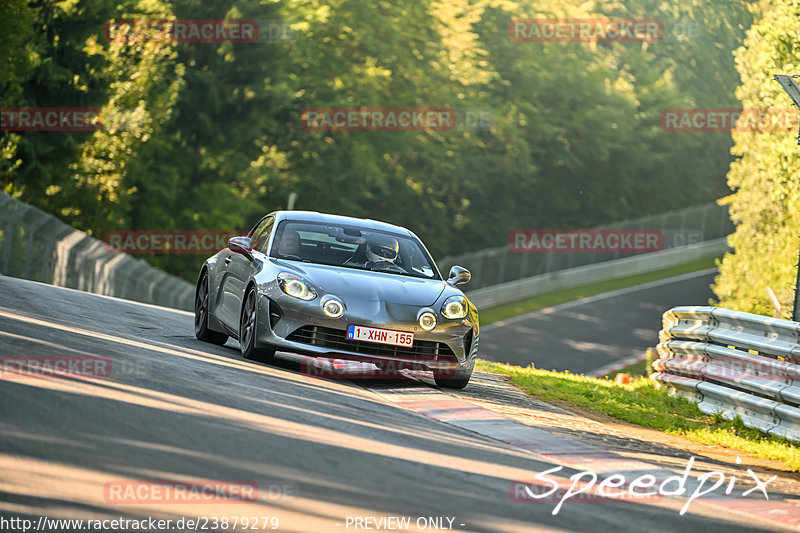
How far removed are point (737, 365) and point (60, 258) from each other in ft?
54.5

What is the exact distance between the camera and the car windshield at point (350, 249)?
1182 cm

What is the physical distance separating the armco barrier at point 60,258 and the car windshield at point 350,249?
10.8 meters

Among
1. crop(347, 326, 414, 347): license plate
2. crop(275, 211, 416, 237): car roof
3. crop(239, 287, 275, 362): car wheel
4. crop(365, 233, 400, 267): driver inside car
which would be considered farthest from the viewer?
crop(275, 211, 416, 237): car roof

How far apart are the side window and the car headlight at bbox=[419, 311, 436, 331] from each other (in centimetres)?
202

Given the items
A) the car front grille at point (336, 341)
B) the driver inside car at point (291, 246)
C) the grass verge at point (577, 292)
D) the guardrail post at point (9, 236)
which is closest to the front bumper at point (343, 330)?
the car front grille at point (336, 341)

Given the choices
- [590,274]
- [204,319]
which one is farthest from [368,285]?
[590,274]

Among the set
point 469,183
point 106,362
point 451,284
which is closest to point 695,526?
point 106,362

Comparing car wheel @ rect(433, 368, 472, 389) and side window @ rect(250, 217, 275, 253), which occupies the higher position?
side window @ rect(250, 217, 275, 253)

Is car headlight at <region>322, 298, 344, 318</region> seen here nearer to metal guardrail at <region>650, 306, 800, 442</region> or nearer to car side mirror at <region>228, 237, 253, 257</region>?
car side mirror at <region>228, 237, 253, 257</region>

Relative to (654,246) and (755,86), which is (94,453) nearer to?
(755,86)

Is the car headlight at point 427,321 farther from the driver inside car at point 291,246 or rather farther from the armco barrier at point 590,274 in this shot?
the armco barrier at point 590,274

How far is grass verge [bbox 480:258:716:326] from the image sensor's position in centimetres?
5509

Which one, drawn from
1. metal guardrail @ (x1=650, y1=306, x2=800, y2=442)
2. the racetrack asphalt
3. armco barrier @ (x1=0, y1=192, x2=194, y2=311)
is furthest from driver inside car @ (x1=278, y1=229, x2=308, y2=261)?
armco barrier @ (x1=0, y1=192, x2=194, y2=311)

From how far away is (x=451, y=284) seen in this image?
469 inches
